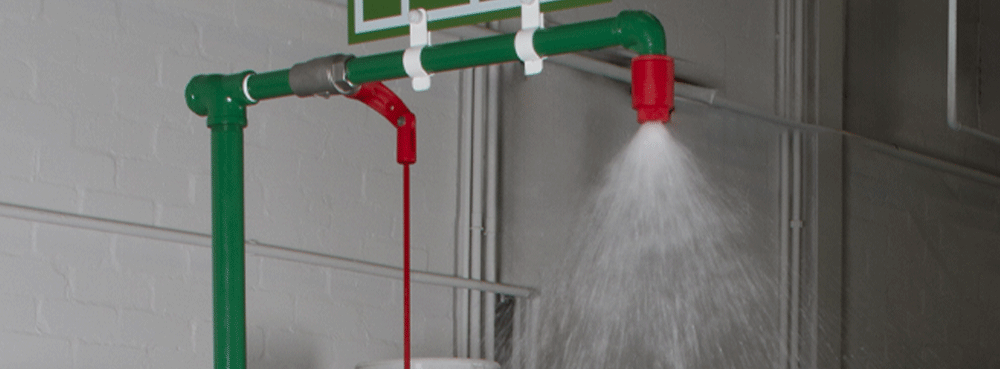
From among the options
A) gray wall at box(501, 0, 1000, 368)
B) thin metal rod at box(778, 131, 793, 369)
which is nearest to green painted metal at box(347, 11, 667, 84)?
gray wall at box(501, 0, 1000, 368)

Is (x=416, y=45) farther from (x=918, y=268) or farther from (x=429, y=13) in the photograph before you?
(x=918, y=268)

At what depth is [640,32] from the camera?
833mm

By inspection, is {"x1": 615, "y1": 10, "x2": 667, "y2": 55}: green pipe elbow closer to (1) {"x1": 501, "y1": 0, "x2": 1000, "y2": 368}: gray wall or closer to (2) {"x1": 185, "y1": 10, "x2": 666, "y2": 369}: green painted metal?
(2) {"x1": 185, "y1": 10, "x2": 666, "y2": 369}: green painted metal

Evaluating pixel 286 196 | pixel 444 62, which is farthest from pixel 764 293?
pixel 444 62

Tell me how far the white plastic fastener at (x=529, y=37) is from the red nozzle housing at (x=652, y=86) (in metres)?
0.07

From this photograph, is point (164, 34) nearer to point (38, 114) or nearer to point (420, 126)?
point (38, 114)

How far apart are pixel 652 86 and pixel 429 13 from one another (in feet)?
0.63

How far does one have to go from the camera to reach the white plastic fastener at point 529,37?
0.86 meters

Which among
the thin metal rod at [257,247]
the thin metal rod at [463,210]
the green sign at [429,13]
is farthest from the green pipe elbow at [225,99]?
the thin metal rod at [463,210]

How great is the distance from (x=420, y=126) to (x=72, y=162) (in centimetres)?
87

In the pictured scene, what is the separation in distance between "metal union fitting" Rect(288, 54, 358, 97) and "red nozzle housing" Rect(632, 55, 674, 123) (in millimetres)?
259

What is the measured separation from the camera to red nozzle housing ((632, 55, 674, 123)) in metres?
0.84

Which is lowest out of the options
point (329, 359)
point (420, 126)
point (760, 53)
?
point (329, 359)

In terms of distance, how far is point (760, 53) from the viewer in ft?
12.2
